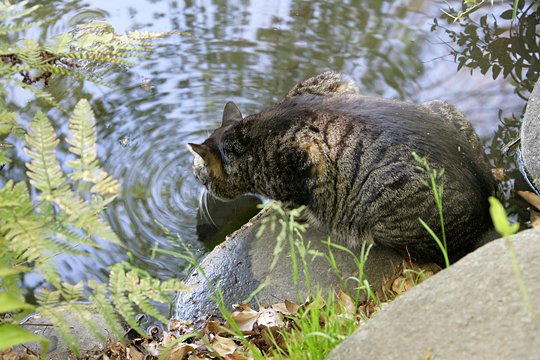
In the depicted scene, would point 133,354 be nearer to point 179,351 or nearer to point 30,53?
point 179,351

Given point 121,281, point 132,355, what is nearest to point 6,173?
point 132,355

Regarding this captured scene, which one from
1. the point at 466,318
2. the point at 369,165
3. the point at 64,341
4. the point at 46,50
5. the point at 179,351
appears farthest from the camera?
the point at 369,165

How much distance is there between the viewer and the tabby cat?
3.80 meters

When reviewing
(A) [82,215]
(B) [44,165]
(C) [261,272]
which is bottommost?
(C) [261,272]

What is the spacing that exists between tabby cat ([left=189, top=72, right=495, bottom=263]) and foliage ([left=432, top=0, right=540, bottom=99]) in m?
1.70

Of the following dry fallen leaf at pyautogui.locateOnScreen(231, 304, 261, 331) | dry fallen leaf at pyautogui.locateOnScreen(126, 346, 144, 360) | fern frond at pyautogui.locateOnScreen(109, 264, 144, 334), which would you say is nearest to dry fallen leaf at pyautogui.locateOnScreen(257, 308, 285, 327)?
dry fallen leaf at pyautogui.locateOnScreen(231, 304, 261, 331)

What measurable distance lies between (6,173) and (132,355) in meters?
2.38

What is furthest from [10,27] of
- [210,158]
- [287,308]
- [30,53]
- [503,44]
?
[503,44]

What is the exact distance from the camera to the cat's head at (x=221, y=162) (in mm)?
4633

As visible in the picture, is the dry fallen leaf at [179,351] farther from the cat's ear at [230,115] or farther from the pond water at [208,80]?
the cat's ear at [230,115]

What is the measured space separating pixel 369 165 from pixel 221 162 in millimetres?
1254

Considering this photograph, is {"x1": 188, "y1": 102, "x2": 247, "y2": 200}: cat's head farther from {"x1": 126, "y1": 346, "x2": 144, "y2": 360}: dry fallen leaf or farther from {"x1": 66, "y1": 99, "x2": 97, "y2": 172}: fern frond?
{"x1": 66, "y1": 99, "x2": 97, "y2": 172}: fern frond

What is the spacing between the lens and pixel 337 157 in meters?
4.04

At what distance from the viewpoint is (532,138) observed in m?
4.48
